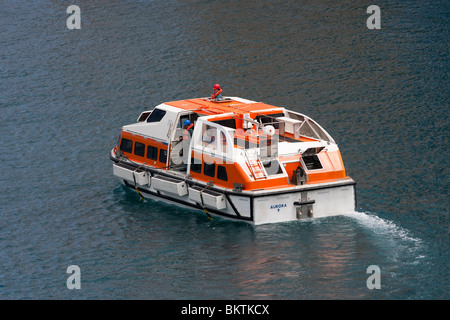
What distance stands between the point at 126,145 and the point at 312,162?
10973 millimetres

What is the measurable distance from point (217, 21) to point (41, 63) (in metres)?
15.6

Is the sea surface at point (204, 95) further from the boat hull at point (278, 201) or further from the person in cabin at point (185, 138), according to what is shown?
the person in cabin at point (185, 138)

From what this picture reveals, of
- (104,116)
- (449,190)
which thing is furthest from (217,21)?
(449,190)

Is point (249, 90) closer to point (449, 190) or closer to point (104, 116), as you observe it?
point (104, 116)

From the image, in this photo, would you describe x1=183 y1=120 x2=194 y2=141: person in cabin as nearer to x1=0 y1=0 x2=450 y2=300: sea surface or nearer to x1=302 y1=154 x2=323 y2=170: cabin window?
x1=0 y1=0 x2=450 y2=300: sea surface

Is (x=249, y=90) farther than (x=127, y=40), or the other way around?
(x=127, y=40)

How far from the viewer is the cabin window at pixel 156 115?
47.3 metres

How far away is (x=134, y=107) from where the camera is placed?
2451 inches

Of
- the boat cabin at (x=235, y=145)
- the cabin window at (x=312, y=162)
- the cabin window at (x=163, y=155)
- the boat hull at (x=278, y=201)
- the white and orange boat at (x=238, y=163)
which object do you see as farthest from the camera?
the cabin window at (x=163, y=155)

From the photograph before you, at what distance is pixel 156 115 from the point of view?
47.6m

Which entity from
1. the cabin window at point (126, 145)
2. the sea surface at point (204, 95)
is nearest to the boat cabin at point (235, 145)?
the cabin window at point (126, 145)

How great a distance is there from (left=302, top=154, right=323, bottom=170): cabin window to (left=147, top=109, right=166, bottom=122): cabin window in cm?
816

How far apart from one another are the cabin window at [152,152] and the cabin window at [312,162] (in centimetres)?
807

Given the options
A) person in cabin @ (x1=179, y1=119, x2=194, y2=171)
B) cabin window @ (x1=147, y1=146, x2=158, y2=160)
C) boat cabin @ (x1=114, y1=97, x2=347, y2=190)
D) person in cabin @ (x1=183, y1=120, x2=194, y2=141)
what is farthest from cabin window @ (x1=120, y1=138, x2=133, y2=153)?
person in cabin @ (x1=183, y1=120, x2=194, y2=141)
